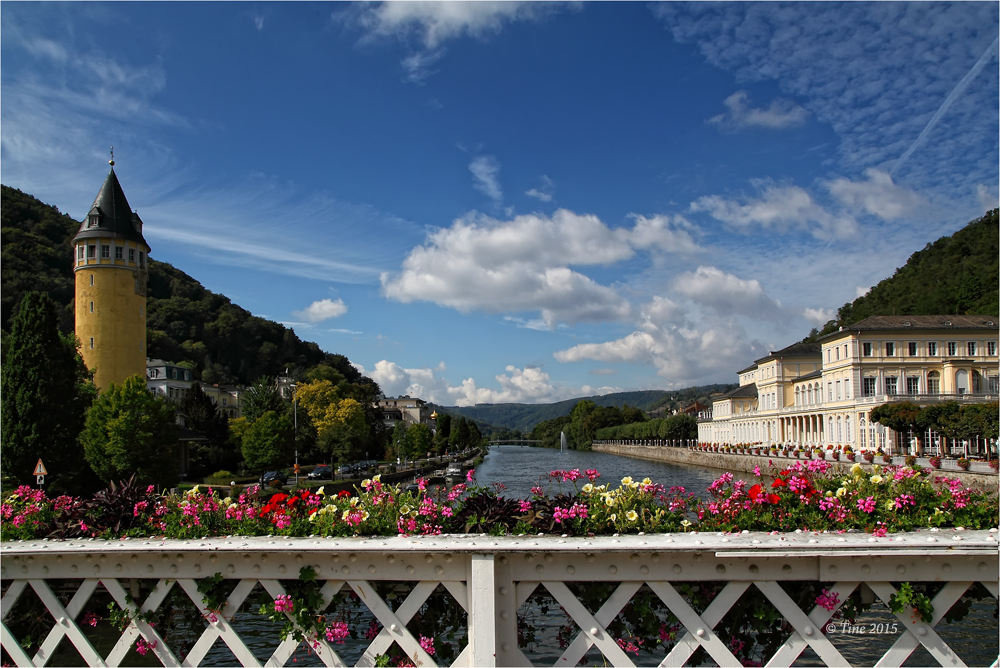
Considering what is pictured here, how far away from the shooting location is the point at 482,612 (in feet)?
12.1

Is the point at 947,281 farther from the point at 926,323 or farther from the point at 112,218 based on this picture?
the point at 112,218

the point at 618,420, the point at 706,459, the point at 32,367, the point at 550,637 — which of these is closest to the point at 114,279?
the point at 32,367

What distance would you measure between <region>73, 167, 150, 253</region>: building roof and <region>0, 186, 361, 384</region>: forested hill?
93.6 feet

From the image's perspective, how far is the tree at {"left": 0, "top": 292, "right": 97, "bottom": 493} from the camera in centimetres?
3002

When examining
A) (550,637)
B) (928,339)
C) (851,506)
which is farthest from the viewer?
(928,339)

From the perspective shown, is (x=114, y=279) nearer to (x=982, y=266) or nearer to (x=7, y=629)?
(x=7, y=629)

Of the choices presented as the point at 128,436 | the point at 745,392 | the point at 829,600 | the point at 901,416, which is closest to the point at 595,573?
the point at 829,600

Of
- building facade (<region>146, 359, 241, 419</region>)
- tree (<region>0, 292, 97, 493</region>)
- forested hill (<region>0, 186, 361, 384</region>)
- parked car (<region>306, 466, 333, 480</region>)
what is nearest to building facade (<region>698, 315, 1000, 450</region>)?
parked car (<region>306, 466, 333, 480</region>)

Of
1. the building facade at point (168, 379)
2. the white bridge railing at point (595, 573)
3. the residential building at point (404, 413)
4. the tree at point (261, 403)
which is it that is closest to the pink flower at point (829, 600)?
the white bridge railing at point (595, 573)

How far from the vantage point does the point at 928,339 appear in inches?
2665

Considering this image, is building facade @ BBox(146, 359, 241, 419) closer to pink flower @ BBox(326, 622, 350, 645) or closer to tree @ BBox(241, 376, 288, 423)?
tree @ BBox(241, 376, 288, 423)

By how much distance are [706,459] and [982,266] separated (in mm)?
47689

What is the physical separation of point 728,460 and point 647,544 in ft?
252

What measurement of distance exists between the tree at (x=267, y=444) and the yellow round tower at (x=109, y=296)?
1175 centimetres
